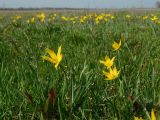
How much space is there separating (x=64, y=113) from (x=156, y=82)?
2.21ft

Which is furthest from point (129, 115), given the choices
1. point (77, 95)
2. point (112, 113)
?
point (77, 95)

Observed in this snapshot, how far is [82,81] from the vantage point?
90.3 inches

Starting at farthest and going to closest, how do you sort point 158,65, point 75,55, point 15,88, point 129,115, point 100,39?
1. point 100,39
2. point 75,55
3. point 158,65
4. point 15,88
5. point 129,115

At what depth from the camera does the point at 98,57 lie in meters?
3.51

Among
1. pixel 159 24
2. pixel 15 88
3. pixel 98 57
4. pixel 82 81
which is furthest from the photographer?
pixel 159 24

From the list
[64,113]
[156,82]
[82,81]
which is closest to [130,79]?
[156,82]

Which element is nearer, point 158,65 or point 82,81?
point 82,81

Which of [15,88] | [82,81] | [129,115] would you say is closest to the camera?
[129,115]

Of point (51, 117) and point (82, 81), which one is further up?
point (82, 81)

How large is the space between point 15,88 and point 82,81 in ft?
1.59

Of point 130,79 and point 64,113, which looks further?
point 130,79

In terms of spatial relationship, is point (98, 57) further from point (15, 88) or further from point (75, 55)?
point (15, 88)

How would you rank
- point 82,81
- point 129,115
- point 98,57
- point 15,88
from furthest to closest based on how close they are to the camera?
1. point 98,57
2. point 15,88
3. point 82,81
4. point 129,115

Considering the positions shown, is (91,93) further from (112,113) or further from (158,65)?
(158,65)
